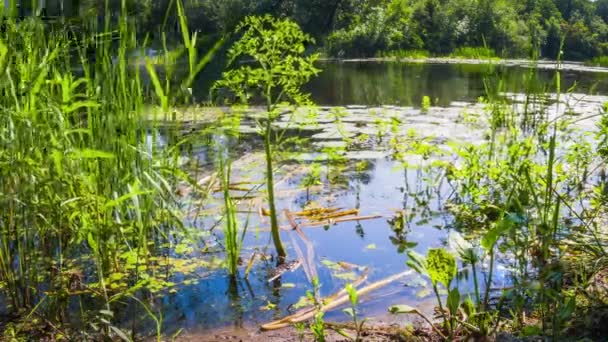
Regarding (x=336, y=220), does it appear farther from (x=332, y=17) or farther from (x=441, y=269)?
(x=332, y=17)

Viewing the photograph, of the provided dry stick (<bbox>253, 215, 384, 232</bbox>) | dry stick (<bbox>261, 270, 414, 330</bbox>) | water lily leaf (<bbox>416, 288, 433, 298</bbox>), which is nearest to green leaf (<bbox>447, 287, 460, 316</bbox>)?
dry stick (<bbox>261, 270, 414, 330</bbox>)

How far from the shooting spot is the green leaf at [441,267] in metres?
1.66

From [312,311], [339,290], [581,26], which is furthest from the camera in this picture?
[581,26]

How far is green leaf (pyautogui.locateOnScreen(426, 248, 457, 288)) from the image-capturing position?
65.4 inches

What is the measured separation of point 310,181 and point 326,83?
24.8 feet

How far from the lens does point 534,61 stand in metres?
2.73

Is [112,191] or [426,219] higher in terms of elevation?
[112,191]

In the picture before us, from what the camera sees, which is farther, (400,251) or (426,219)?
(426,219)

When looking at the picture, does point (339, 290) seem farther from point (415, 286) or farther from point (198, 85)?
point (198, 85)

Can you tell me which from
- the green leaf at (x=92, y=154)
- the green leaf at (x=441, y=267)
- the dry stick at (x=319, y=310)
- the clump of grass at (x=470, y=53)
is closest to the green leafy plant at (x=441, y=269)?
the green leaf at (x=441, y=267)

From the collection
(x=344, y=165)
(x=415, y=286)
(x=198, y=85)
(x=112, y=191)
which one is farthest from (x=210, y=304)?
(x=198, y=85)

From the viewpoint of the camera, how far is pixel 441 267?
1676 millimetres

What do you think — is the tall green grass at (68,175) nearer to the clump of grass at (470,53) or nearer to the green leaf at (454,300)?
the green leaf at (454,300)

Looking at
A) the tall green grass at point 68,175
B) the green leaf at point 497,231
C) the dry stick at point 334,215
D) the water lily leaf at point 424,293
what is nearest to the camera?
the green leaf at point 497,231
